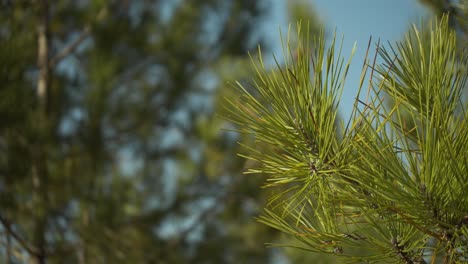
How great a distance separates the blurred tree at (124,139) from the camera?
6.86 feet

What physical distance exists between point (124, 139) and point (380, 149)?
263cm

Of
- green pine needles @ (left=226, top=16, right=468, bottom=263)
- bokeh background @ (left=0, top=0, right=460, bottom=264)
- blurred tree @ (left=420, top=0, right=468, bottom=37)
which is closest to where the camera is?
green pine needles @ (left=226, top=16, right=468, bottom=263)

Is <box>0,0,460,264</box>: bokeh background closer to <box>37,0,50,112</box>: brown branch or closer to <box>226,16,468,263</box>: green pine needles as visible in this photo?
<box>37,0,50,112</box>: brown branch

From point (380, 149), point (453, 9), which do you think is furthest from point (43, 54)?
point (380, 149)

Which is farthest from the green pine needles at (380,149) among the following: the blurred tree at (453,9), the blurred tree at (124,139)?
the blurred tree at (124,139)

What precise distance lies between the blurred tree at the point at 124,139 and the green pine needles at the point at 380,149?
1.13 metres

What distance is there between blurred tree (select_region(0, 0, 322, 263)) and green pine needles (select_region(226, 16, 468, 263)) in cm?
113

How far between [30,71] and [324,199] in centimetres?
220

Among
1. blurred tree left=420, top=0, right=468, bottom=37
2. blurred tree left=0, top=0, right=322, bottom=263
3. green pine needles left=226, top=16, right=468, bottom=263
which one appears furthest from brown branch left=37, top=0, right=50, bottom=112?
green pine needles left=226, top=16, right=468, bottom=263

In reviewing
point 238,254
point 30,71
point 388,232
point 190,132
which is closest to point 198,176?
point 190,132

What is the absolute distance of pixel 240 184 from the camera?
271cm

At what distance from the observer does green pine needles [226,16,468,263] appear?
1.54ft

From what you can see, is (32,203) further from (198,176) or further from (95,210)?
(198,176)

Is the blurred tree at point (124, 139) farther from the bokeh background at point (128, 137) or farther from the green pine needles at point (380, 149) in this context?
the green pine needles at point (380, 149)
